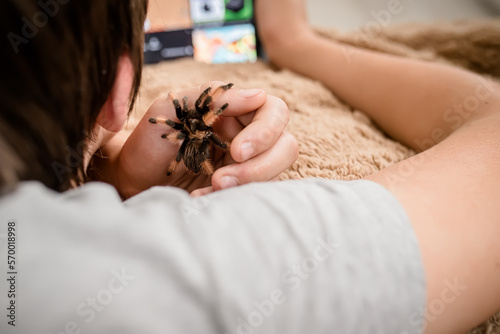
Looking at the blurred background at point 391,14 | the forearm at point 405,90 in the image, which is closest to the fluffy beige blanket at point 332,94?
the forearm at point 405,90

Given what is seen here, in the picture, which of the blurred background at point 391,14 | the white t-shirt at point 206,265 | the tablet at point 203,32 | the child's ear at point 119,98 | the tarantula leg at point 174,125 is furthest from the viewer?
the blurred background at point 391,14

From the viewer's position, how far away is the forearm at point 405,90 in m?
0.65

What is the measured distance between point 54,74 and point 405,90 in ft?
1.93

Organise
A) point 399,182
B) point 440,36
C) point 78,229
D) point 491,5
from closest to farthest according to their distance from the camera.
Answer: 1. point 78,229
2. point 399,182
3. point 440,36
4. point 491,5

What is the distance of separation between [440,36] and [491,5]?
2.49 ft

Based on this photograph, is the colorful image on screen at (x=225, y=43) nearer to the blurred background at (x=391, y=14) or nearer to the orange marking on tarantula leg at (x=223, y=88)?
the blurred background at (x=391, y=14)

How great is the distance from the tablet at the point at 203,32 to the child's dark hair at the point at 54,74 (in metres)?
1.07

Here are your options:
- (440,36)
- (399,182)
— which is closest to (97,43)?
(399,182)

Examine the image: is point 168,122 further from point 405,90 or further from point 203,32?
point 203,32

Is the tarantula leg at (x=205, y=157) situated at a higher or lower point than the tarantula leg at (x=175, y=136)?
lower

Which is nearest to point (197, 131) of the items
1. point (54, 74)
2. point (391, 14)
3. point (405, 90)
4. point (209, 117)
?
point (209, 117)

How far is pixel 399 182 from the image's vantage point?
43 centimetres

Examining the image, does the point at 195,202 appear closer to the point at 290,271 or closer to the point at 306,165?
the point at 290,271

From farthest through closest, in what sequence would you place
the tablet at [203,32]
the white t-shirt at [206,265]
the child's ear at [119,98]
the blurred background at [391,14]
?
the blurred background at [391,14], the tablet at [203,32], the child's ear at [119,98], the white t-shirt at [206,265]
